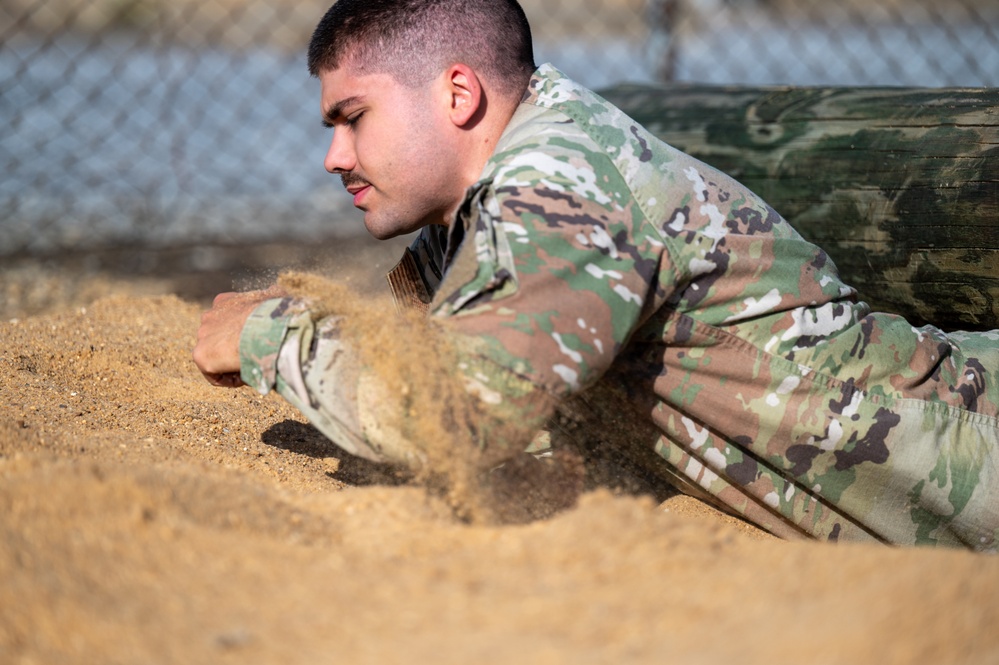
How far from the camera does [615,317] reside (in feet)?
5.78

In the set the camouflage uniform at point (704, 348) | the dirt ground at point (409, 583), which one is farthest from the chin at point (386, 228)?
the dirt ground at point (409, 583)

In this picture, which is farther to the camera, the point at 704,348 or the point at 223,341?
the point at 704,348

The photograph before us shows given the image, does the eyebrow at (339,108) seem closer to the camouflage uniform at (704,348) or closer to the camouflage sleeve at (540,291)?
the camouflage uniform at (704,348)

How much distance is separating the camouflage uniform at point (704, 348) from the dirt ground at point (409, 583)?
0.23 m

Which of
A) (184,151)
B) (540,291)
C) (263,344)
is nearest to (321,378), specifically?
(263,344)

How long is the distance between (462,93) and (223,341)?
76 centimetres

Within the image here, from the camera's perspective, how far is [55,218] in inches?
231

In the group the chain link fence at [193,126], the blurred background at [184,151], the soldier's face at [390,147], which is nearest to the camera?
the soldier's face at [390,147]

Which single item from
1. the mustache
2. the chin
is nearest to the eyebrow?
the mustache

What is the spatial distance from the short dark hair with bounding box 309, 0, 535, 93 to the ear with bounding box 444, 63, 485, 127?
0.14ft

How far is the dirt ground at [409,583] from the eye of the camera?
1217 millimetres

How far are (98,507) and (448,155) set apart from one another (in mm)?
1054

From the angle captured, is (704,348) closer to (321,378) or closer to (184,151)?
(321,378)

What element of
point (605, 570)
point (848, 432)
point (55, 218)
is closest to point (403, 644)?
point (605, 570)
